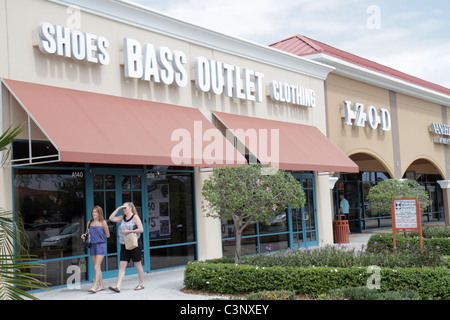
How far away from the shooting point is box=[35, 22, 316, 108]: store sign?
11.7 m

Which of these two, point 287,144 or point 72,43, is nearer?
point 72,43

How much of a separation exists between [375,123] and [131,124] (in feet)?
45.9

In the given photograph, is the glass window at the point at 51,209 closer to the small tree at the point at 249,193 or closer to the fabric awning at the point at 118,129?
the fabric awning at the point at 118,129

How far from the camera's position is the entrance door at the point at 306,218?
18659 millimetres

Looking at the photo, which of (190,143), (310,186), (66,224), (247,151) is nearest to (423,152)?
(310,186)

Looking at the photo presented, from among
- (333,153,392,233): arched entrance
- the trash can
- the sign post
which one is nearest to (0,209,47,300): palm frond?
the sign post

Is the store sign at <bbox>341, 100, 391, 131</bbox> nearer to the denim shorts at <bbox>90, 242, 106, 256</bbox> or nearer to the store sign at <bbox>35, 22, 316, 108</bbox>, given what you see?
the store sign at <bbox>35, 22, 316, 108</bbox>

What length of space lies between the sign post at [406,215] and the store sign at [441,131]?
16624mm

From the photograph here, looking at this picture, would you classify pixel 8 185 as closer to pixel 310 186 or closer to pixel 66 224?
pixel 66 224

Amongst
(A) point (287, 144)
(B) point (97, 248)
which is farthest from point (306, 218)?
(B) point (97, 248)

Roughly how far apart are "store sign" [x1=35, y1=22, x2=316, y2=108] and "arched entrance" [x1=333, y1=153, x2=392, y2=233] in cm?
858

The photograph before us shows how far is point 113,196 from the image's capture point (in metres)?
12.8

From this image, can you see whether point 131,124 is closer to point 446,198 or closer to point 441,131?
point 441,131

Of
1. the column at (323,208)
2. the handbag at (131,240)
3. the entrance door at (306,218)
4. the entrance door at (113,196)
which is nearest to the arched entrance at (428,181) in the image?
the column at (323,208)
